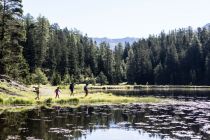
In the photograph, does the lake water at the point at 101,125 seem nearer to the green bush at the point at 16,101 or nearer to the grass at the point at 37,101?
the grass at the point at 37,101

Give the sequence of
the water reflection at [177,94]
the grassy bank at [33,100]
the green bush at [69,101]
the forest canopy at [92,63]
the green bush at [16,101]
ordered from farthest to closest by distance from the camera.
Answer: the forest canopy at [92,63] → the water reflection at [177,94] → the green bush at [69,101] → the grassy bank at [33,100] → the green bush at [16,101]

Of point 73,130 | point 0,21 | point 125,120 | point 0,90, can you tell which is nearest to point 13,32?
point 0,21

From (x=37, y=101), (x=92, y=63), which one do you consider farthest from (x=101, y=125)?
(x=92, y=63)

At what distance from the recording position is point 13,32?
8256 centimetres

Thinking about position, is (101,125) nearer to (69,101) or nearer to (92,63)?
(69,101)

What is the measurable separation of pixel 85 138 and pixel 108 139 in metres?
1.76

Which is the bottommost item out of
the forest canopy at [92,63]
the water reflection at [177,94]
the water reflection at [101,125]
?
the water reflection at [101,125]

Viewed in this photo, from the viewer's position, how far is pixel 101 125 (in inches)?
1639

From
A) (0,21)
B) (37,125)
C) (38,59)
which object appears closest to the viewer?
(37,125)

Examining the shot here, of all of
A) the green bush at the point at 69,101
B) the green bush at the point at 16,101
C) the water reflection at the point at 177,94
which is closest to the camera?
the green bush at the point at 16,101

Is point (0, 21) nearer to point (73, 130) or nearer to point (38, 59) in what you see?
point (73, 130)

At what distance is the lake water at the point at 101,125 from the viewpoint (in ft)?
113

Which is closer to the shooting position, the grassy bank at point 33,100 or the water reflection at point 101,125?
the water reflection at point 101,125

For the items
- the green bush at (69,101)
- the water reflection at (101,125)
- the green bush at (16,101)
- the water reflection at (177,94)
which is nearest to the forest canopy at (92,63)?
the water reflection at (177,94)
